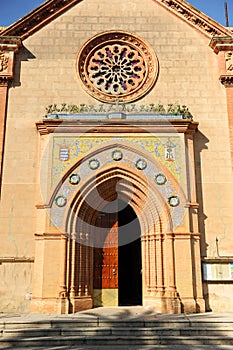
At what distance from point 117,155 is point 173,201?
2483mm

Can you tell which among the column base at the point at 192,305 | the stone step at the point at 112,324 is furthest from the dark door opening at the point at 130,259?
the stone step at the point at 112,324

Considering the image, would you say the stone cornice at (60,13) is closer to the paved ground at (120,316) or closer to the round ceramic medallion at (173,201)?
the round ceramic medallion at (173,201)

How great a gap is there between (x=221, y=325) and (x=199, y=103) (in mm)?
8012

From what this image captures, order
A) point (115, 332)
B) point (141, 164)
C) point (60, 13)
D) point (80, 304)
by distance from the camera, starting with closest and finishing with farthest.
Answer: point (115, 332), point (80, 304), point (141, 164), point (60, 13)

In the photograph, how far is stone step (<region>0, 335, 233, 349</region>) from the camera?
9.29m

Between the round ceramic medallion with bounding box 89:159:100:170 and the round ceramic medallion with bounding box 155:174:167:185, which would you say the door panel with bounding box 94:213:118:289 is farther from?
the round ceramic medallion with bounding box 155:174:167:185

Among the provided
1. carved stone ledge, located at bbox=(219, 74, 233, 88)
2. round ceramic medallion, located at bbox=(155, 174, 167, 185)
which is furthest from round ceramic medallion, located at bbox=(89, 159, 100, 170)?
carved stone ledge, located at bbox=(219, 74, 233, 88)

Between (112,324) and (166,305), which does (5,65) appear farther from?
(166,305)

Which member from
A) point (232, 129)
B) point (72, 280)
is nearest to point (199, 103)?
point (232, 129)

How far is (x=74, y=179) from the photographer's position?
1300 cm

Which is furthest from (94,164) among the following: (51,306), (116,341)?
(116,341)

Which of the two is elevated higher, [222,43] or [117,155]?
[222,43]

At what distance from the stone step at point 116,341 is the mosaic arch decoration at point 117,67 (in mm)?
8621

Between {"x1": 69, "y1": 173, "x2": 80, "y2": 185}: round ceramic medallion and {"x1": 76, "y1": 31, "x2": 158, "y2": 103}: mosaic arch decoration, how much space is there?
3.38m
